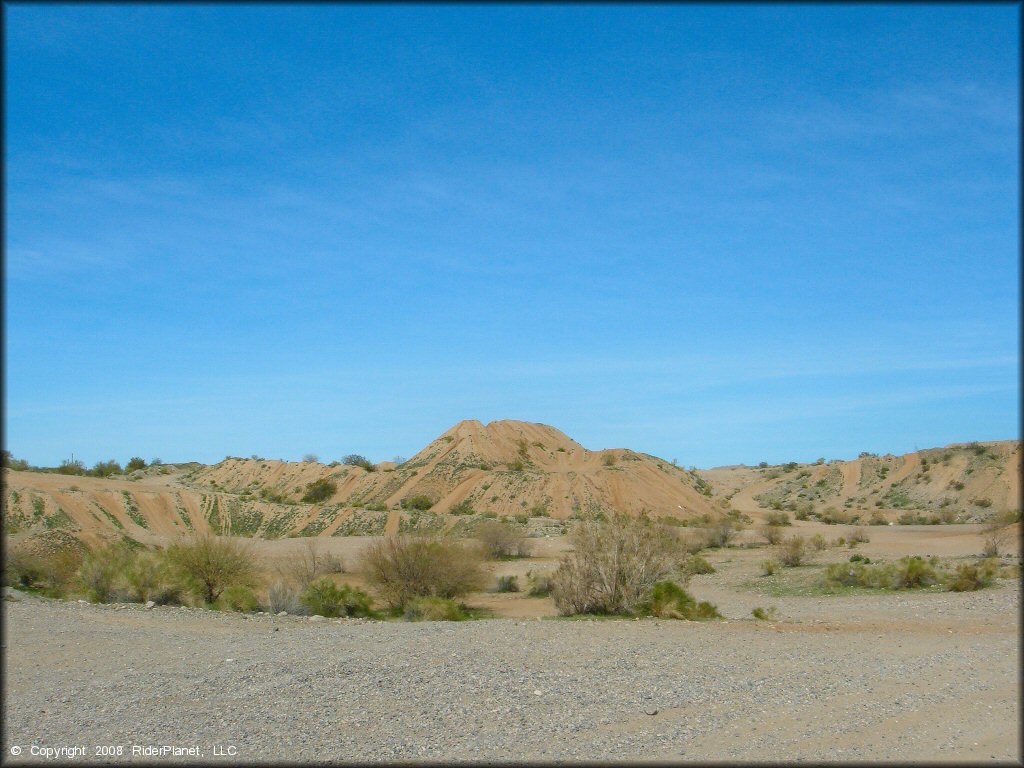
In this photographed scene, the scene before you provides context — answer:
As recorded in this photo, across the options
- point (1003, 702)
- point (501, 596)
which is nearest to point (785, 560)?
point (501, 596)

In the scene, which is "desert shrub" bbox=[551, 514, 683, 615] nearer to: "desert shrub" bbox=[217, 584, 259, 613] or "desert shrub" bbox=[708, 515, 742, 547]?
"desert shrub" bbox=[217, 584, 259, 613]

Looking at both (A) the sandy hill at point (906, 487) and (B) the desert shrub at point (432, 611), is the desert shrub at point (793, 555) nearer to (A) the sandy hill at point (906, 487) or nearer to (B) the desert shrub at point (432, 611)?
(B) the desert shrub at point (432, 611)

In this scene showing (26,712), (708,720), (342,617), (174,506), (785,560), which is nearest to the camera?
(708,720)

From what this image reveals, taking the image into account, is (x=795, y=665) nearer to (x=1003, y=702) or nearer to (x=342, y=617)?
(x=1003, y=702)

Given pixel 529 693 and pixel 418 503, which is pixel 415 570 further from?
pixel 418 503

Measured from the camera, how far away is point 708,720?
428 inches

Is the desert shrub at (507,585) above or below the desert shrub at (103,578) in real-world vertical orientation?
below

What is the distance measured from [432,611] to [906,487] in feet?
248

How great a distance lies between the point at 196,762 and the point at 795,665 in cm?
939

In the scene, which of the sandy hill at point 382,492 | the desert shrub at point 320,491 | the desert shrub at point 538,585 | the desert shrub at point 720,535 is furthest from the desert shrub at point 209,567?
the desert shrub at point 320,491

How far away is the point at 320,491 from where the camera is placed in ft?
258

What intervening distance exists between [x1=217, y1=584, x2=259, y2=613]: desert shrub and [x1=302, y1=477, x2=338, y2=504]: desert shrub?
167 feet

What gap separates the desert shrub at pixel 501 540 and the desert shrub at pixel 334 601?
2045 centimetres

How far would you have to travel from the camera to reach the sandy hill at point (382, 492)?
52.2 m
